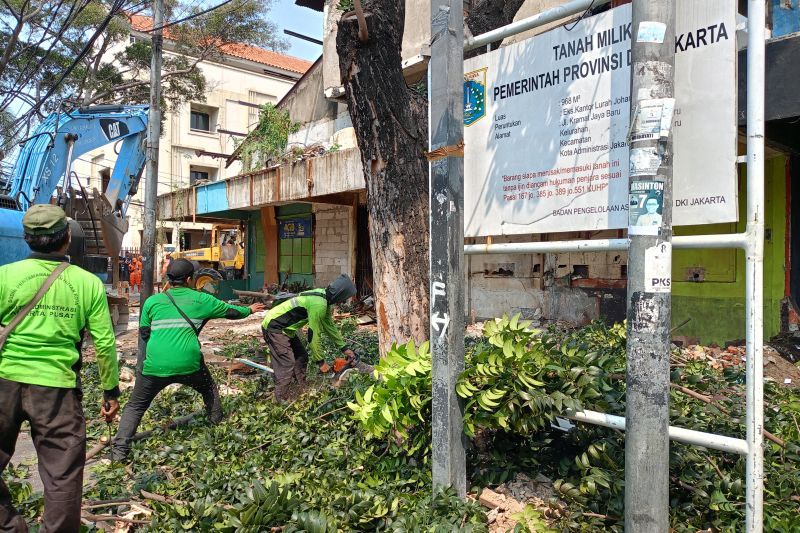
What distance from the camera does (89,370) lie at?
7.57 m

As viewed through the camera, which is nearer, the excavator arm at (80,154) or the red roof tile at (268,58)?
the excavator arm at (80,154)

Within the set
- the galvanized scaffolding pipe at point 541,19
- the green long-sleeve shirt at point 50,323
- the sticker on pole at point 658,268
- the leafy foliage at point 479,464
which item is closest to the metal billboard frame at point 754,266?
the sticker on pole at point 658,268

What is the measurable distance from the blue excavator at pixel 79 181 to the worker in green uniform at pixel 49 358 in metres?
6.53

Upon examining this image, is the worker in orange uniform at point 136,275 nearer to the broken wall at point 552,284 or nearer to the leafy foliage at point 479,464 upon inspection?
the broken wall at point 552,284

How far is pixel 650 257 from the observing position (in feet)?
6.91

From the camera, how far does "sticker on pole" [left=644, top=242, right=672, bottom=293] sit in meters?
2.10

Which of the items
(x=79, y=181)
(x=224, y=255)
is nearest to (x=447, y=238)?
(x=79, y=181)

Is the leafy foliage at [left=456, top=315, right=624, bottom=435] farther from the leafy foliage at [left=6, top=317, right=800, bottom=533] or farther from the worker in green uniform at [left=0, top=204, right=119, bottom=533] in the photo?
the worker in green uniform at [left=0, top=204, right=119, bottom=533]

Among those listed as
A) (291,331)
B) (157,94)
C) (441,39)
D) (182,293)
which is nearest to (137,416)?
(182,293)

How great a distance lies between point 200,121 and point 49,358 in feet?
112

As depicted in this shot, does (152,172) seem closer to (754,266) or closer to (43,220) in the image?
(43,220)

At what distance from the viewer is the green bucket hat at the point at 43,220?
3094mm

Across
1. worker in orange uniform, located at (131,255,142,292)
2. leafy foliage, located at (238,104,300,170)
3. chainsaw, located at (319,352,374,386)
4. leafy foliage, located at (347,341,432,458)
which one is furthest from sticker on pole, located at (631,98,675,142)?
worker in orange uniform, located at (131,255,142,292)

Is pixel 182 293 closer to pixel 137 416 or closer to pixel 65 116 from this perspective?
pixel 137 416
